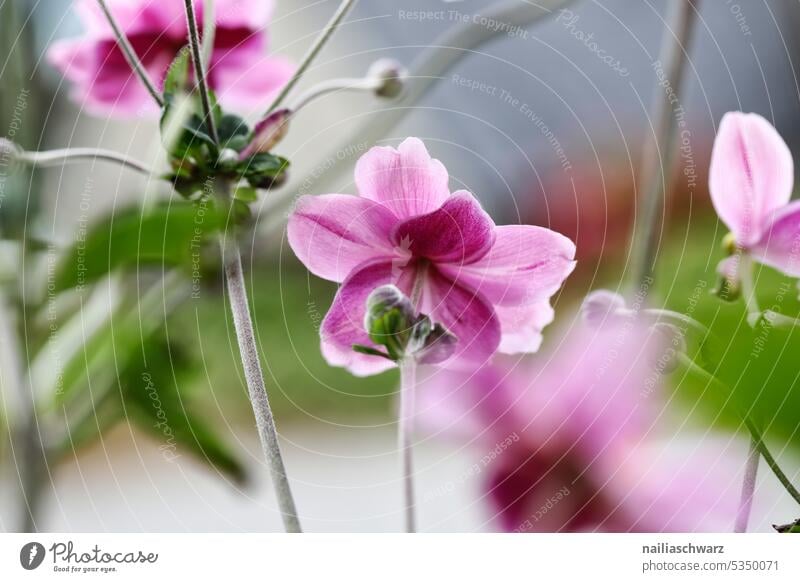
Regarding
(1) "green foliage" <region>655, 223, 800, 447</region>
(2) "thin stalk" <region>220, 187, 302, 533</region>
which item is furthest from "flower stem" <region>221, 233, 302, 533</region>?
(1) "green foliage" <region>655, 223, 800, 447</region>

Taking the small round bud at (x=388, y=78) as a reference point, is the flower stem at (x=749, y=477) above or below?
below

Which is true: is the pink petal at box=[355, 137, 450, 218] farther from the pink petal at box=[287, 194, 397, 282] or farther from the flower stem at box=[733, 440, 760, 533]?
the flower stem at box=[733, 440, 760, 533]

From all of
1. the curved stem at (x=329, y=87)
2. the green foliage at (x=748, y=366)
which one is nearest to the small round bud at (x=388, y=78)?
the curved stem at (x=329, y=87)

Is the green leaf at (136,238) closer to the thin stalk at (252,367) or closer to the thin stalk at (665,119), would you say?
the thin stalk at (252,367)

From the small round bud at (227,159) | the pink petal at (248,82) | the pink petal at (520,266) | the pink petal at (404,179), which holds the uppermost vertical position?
the pink petal at (248,82)

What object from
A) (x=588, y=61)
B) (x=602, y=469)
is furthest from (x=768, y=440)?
(x=588, y=61)

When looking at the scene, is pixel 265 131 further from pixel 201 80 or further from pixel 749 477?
pixel 749 477

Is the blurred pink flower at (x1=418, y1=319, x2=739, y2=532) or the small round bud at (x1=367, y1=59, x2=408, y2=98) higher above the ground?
the small round bud at (x1=367, y1=59, x2=408, y2=98)
